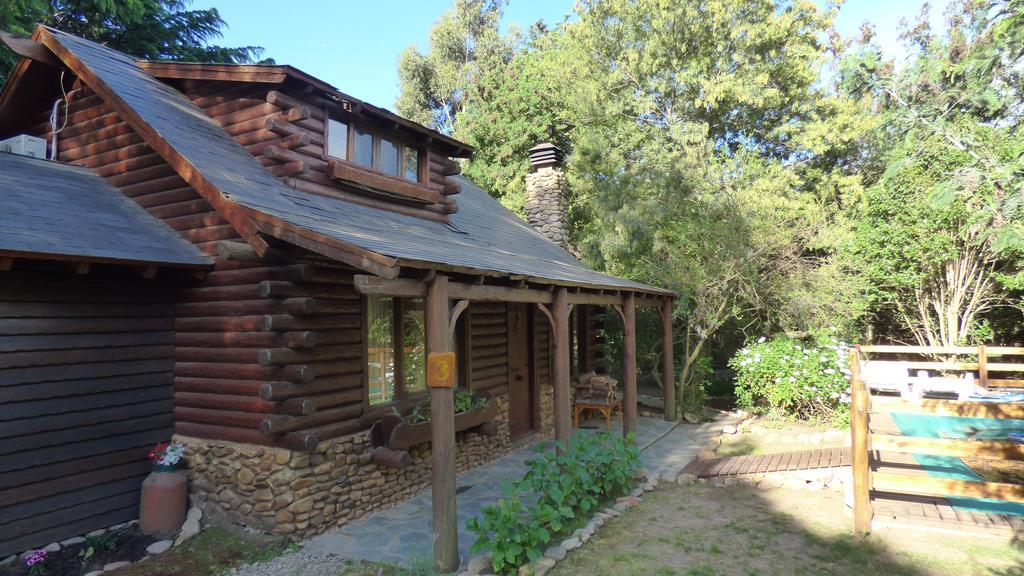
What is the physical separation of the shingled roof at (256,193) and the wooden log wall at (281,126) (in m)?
0.14

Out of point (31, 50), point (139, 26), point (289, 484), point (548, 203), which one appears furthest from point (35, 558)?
point (139, 26)

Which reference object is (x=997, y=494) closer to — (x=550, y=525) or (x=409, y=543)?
(x=550, y=525)

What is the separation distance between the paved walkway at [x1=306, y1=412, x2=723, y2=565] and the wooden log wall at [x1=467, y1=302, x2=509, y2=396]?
4.11 feet

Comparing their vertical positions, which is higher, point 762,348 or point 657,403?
point 762,348

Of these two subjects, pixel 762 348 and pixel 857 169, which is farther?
pixel 857 169

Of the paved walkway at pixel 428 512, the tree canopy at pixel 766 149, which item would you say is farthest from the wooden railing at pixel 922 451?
the paved walkway at pixel 428 512

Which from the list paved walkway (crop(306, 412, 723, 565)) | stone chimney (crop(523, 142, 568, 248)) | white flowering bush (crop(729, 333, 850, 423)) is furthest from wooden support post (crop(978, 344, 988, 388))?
stone chimney (crop(523, 142, 568, 248))

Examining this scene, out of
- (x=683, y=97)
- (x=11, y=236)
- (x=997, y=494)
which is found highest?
(x=683, y=97)

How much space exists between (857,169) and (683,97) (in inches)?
269

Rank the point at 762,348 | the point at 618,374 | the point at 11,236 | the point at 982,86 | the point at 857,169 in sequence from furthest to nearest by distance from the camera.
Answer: the point at 857,169 < the point at 618,374 < the point at 762,348 < the point at 982,86 < the point at 11,236

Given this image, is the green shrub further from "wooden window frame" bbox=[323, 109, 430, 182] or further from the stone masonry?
the stone masonry

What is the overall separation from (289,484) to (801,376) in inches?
370

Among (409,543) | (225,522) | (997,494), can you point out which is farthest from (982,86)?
(225,522)

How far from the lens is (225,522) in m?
6.21
